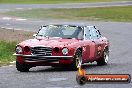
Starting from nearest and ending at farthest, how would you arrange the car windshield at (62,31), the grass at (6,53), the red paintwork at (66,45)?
the red paintwork at (66,45), the car windshield at (62,31), the grass at (6,53)

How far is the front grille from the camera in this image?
Result: 1535cm

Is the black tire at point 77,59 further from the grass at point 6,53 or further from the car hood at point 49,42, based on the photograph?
the grass at point 6,53

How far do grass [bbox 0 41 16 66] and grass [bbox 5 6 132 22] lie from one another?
90.0ft

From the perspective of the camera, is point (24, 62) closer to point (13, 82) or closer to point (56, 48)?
point (56, 48)

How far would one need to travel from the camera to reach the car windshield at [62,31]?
16.8 meters

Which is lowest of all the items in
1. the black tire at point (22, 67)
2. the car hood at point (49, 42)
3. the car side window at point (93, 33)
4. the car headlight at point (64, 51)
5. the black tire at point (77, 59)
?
the black tire at point (22, 67)

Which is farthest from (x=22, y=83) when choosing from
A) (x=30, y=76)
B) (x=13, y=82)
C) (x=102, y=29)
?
(x=102, y=29)

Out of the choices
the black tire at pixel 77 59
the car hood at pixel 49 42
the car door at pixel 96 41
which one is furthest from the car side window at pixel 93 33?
the black tire at pixel 77 59

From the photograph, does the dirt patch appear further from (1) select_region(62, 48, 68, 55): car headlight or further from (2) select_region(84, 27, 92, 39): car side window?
(1) select_region(62, 48, 68, 55): car headlight

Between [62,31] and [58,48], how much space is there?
5.63 feet

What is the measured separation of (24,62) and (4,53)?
18.7 ft

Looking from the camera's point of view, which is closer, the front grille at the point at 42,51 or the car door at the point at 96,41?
the front grille at the point at 42,51

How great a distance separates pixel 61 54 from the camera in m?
15.4

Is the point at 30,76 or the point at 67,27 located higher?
the point at 67,27
